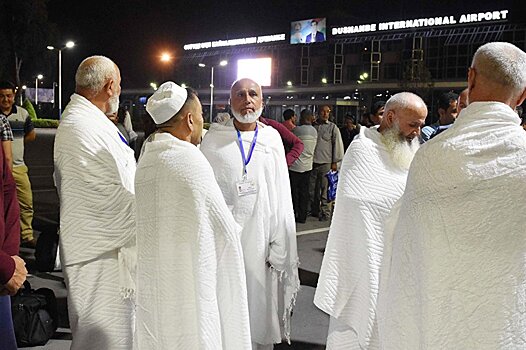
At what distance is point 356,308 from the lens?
420 centimetres

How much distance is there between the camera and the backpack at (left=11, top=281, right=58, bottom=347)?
198 inches

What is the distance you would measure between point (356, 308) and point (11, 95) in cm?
553

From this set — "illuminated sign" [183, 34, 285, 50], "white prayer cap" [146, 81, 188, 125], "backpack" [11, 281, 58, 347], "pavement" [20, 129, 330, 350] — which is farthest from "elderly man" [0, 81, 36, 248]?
"illuminated sign" [183, 34, 285, 50]

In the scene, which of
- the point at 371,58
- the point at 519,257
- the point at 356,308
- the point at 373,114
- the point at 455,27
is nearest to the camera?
the point at 519,257

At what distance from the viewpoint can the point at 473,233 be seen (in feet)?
8.78

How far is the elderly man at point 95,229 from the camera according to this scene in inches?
150

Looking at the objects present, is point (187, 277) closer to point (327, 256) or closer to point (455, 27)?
point (327, 256)

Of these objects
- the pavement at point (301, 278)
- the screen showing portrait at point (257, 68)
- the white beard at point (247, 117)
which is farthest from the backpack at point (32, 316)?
the screen showing portrait at point (257, 68)

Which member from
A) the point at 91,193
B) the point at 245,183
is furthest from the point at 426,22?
the point at 91,193

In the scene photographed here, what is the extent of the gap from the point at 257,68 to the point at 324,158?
56.2m

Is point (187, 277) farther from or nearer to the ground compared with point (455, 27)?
nearer to the ground

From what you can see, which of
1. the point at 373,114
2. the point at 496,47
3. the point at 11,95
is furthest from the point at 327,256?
the point at 11,95

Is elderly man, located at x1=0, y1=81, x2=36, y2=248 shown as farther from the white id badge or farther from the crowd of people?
the white id badge

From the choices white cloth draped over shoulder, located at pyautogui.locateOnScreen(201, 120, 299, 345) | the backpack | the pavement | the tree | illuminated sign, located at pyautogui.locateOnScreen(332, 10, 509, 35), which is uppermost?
illuminated sign, located at pyautogui.locateOnScreen(332, 10, 509, 35)
